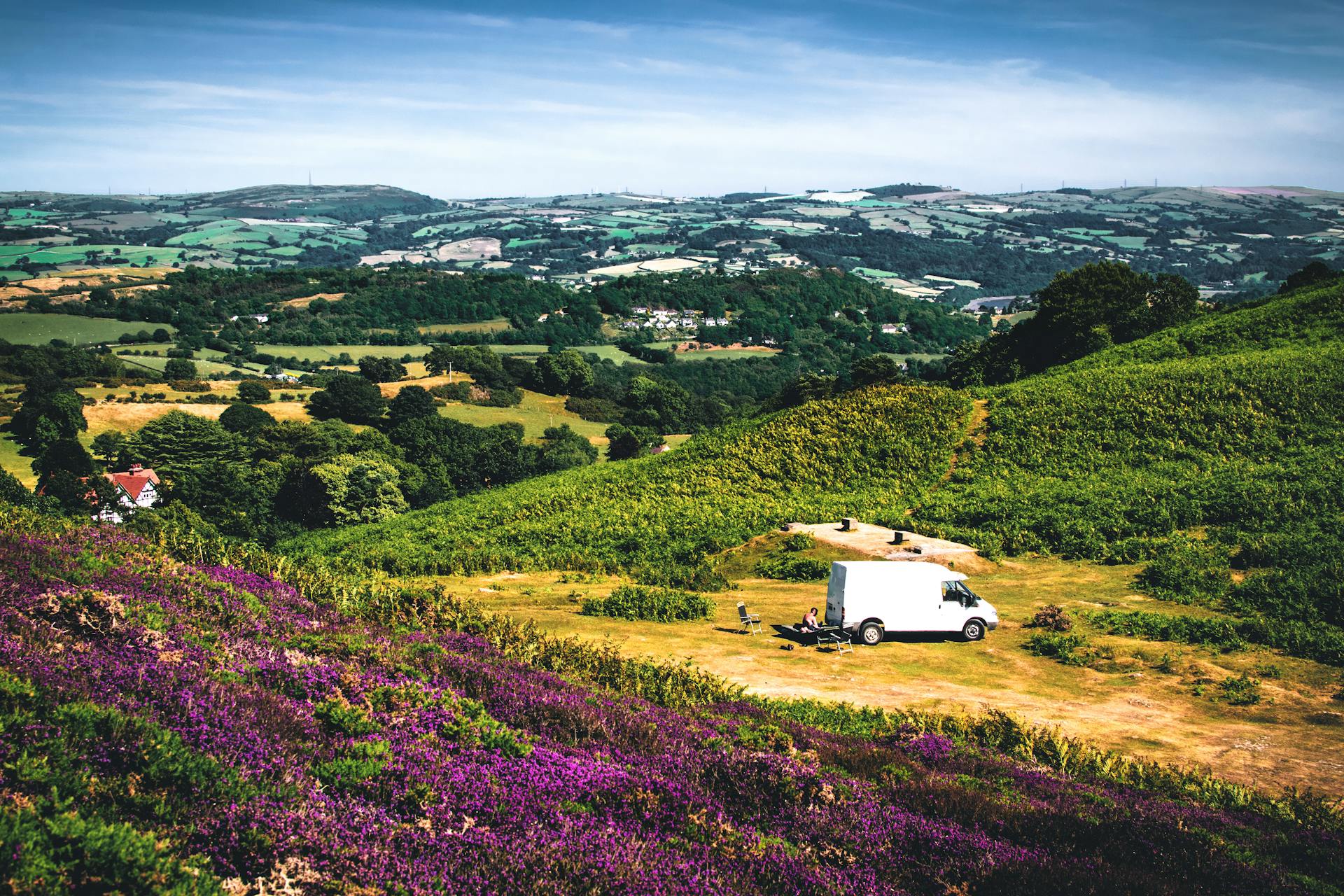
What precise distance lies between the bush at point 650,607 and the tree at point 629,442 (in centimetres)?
6702

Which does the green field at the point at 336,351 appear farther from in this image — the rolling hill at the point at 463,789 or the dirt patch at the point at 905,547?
the rolling hill at the point at 463,789

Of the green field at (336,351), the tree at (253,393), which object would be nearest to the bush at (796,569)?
the tree at (253,393)

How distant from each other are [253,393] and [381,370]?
2210 cm

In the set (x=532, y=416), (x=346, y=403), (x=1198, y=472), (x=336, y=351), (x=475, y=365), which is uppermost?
(x=1198, y=472)

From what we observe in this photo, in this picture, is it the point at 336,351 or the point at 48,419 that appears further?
the point at 336,351

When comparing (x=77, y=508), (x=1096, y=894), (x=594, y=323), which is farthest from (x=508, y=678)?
(x=594, y=323)

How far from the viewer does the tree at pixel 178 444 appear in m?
76.7

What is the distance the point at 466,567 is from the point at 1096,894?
2665 centimetres

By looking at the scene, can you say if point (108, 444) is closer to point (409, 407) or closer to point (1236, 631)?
point (409, 407)

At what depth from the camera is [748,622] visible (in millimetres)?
21844

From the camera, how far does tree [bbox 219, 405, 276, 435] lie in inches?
3420

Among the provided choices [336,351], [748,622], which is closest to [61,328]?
[336,351]

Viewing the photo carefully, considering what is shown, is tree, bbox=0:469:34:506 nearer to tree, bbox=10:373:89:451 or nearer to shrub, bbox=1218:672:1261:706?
tree, bbox=10:373:89:451

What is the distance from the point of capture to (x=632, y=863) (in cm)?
677
